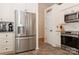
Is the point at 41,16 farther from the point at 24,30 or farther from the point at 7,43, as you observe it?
the point at 7,43

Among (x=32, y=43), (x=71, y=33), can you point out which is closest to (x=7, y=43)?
(x=32, y=43)

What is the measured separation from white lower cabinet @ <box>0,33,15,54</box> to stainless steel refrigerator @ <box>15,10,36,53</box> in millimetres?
66

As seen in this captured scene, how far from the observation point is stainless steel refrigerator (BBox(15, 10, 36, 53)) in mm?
1943

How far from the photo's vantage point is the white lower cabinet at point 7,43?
6.06ft

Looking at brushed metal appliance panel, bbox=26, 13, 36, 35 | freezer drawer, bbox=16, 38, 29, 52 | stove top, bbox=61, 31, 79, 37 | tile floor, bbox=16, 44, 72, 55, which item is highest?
brushed metal appliance panel, bbox=26, 13, 36, 35

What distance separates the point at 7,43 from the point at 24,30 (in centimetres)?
32

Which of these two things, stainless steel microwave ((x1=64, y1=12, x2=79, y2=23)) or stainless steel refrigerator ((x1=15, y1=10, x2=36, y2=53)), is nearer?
stainless steel microwave ((x1=64, y1=12, x2=79, y2=23))

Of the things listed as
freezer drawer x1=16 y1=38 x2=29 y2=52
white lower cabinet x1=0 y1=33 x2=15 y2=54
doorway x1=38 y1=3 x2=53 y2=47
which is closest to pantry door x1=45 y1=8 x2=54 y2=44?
doorway x1=38 y1=3 x2=53 y2=47

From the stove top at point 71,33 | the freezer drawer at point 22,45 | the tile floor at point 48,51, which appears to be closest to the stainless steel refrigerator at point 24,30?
the freezer drawer at point 22,45

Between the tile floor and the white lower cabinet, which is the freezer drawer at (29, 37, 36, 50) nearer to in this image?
the tile floor

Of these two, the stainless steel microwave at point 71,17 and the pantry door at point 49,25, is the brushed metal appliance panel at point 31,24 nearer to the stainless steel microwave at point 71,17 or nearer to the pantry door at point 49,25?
the pantry door at point 49,25

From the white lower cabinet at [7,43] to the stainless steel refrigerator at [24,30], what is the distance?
0.07 m

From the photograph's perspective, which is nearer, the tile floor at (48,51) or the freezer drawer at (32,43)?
the tile floor at (48,51)
